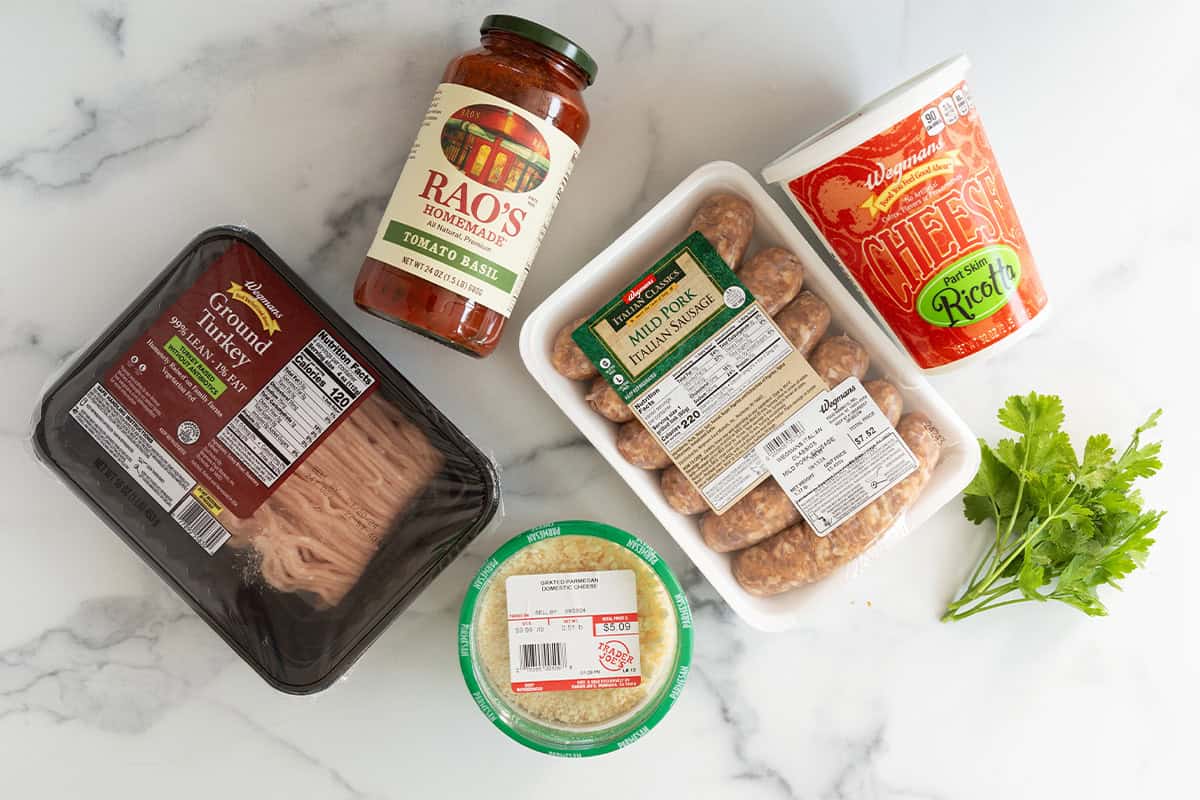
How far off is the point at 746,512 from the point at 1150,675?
0.62 metres

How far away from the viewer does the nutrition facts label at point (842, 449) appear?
3.27 feet

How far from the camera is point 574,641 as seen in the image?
0.97 meters

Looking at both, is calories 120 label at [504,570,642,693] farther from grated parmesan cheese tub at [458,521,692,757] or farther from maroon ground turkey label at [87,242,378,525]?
maroon ground turkey label at [87,242,378,525]

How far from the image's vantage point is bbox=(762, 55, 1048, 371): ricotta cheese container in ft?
2.83

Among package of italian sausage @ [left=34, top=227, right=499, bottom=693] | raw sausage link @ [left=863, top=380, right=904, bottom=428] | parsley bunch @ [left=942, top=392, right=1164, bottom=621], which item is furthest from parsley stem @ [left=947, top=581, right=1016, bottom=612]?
package of italian sausage @ [left=34, top=227, right=499, bottom=693]

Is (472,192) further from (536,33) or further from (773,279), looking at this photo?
(773,279)

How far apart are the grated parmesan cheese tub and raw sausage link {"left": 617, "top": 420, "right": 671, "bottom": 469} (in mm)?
87

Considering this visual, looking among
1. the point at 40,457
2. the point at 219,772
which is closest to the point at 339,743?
the point at 219,772

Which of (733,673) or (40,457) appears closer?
(40,457)

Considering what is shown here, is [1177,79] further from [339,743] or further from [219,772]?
[219,772]

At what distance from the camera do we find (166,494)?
3.19 ft

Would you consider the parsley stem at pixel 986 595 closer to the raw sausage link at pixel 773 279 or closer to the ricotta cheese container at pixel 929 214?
the ricotta cheese container at pixel 929 214

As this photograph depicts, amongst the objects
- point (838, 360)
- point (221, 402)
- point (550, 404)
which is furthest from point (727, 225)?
point (221, 402)

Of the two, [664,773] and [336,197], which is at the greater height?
[336,197]
